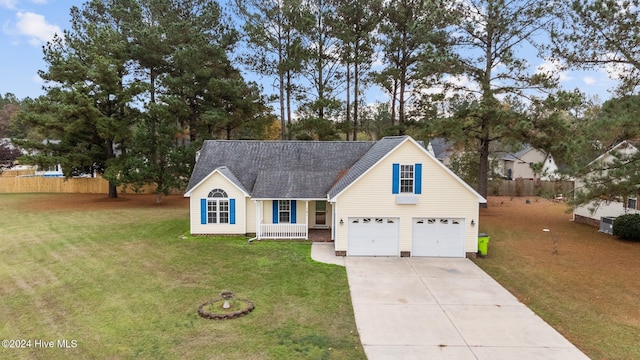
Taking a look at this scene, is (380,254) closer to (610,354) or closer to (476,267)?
(476,267)

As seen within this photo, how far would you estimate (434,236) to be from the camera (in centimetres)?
1656

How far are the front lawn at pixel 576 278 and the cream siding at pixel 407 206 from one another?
98.1 inches

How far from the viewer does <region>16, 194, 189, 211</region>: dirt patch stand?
29234 millimetres

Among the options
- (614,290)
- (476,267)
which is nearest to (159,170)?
(476,267)

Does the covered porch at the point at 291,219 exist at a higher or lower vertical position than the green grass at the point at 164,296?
higher

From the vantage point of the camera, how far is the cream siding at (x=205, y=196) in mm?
19328

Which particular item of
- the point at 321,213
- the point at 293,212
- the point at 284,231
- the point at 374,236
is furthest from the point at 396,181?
the point at 284,231

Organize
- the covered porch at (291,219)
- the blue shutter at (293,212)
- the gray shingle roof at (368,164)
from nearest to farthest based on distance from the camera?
the gray shingle roof at (368,164)
the covered porch at (291,219)
the blue shutter at (293,212)

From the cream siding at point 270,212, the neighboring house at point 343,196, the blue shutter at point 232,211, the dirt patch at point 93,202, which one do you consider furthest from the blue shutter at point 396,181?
the dirt patch at point 93,202

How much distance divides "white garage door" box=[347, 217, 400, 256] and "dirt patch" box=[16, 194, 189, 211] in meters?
18.1

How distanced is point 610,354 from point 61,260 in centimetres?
1820

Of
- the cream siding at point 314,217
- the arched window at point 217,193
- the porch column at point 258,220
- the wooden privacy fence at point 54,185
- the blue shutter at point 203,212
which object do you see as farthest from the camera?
the wooden privacy fence at point 54,185

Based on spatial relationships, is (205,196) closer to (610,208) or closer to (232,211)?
(232,211)

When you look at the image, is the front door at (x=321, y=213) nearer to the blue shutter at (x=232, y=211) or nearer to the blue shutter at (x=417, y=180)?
the blue shutter at (x=232, y=211)
